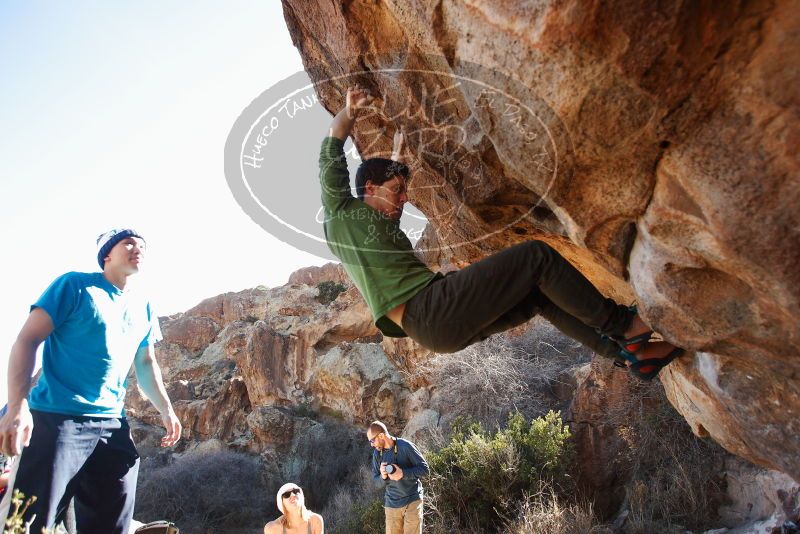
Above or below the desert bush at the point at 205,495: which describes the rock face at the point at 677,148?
above

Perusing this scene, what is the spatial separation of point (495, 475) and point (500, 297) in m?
7.09

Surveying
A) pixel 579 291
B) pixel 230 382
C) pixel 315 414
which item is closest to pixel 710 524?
pixel 579 291

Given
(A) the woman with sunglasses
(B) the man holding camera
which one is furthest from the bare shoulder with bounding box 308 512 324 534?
(B) the man holding camera

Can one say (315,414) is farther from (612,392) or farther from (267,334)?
(612,392)

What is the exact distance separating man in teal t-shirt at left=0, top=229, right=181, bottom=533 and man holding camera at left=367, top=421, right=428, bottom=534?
3.68 metres

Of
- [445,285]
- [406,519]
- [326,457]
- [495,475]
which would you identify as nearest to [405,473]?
[406,519]

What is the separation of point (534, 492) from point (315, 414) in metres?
10.5

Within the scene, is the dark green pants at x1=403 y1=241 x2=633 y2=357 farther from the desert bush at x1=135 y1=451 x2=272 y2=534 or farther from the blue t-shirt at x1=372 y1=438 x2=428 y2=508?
the desert bush at x1=135 y1=451 x2=272 y2=534

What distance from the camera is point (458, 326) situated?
8.33ft

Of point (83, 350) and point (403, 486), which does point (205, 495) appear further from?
point (83, 350)

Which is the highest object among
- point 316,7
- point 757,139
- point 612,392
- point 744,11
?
point 316,7

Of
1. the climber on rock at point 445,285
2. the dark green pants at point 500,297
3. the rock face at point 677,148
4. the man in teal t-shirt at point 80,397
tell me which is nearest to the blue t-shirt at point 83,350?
the man in teal t-shirt at point 80,397

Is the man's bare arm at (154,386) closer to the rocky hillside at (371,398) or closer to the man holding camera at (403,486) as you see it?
the man holding camera at (403,486)

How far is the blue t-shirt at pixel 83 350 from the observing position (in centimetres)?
273
